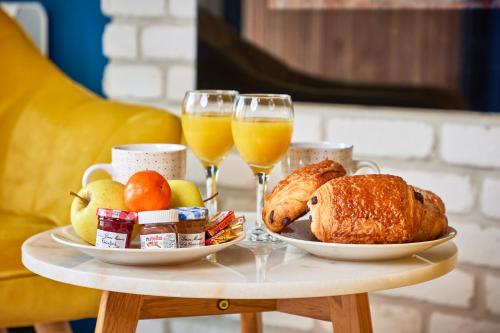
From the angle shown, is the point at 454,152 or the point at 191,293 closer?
the point at 191,293

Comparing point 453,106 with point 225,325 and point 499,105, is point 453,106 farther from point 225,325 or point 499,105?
point 225,325

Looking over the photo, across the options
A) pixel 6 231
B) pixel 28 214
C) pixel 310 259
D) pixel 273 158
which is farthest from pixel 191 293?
pixel 28 214

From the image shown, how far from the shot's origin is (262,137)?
1256 millimetres

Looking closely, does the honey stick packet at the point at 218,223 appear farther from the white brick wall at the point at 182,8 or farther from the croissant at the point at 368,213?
the white brick wall at the point at 182,8

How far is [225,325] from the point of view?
2121 millimetres

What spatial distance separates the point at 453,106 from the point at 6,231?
3.00ft

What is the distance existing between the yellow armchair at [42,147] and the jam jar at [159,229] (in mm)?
513

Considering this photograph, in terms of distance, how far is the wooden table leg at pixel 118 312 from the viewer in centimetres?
110

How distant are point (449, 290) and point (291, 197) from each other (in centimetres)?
80

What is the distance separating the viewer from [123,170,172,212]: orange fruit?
1.12m

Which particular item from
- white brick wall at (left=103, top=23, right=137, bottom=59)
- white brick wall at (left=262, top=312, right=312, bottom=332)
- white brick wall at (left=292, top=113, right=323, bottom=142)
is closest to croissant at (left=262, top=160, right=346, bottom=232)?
white brick wall at (left=292, top=113, right=323, bottom=142)

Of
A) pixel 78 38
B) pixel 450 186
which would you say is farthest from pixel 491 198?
pixel 78 38

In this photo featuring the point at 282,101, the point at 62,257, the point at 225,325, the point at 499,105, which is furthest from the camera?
the point at 225,325

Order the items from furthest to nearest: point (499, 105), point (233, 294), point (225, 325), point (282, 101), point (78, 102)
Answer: point (225, 325)
point (78, 102)
point (499, 105)
point (282, 101)
point (233, 294)
